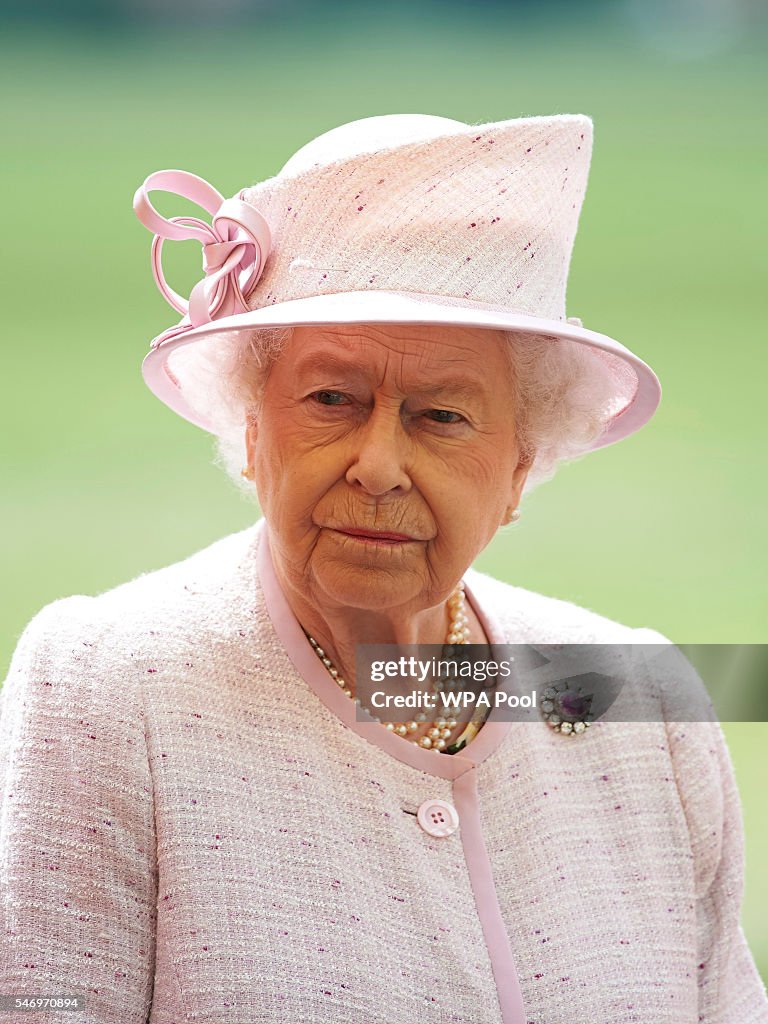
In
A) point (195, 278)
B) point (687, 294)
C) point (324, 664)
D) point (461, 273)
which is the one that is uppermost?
point (195, 278)

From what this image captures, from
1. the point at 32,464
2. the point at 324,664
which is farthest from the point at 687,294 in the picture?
the point at 324,664

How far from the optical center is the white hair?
1.52 m

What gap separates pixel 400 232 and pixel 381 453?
255 mm

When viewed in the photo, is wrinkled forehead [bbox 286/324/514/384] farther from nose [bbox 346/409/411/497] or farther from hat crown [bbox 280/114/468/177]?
hat crown [bbox 280/114/468/177]

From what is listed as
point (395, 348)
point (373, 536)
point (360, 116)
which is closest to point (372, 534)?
point (373, 536)

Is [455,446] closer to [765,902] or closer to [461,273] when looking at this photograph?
[461,273]

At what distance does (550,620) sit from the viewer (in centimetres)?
189

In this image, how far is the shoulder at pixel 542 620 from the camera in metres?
1.86

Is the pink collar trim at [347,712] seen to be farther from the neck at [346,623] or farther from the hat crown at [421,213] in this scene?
the hat crown at [421,213]

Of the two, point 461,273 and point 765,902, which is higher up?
point 461,273

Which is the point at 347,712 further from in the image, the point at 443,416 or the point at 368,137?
the point at 368,137

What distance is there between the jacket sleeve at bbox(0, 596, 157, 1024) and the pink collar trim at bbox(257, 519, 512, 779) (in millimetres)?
221

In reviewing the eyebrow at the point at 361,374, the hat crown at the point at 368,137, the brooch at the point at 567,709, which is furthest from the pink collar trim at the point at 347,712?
the hat crown at the point at 368,137

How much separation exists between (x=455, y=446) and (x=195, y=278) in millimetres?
4479
